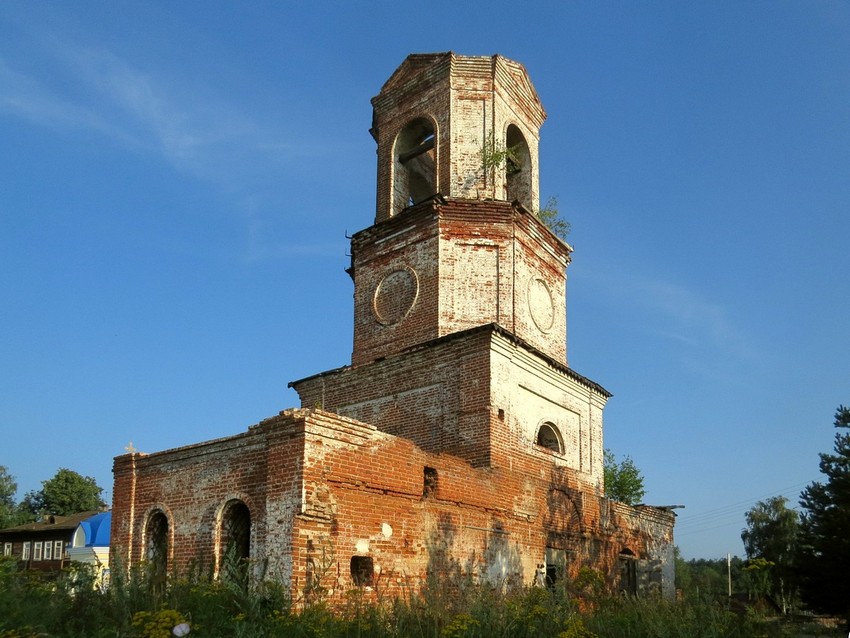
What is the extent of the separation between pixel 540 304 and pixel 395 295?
3121mm


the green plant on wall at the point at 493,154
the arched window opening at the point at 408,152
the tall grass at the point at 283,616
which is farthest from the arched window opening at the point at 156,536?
the green plant on wall at the point at 493,154

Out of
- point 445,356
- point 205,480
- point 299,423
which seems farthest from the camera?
A: point 445,356

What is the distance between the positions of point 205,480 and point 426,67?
1008 cm

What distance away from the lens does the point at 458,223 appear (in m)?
15.2

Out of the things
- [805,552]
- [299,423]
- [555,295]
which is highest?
[555,295]

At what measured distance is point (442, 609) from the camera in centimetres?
712

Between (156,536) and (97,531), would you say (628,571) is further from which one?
(97,531)

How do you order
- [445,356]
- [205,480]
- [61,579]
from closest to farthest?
1. [61,579]
2. [205,480]
3. [445,356]

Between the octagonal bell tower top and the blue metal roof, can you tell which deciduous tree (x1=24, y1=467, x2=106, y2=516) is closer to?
the blue metal roof

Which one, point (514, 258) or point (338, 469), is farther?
point (514, 258)

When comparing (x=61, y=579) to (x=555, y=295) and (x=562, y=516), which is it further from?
(x=555, y=295)

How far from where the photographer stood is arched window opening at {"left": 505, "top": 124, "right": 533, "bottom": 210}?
55.6ft

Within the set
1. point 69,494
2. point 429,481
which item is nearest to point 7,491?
point 69,494

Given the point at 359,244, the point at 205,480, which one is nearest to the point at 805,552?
the point at 359,244
